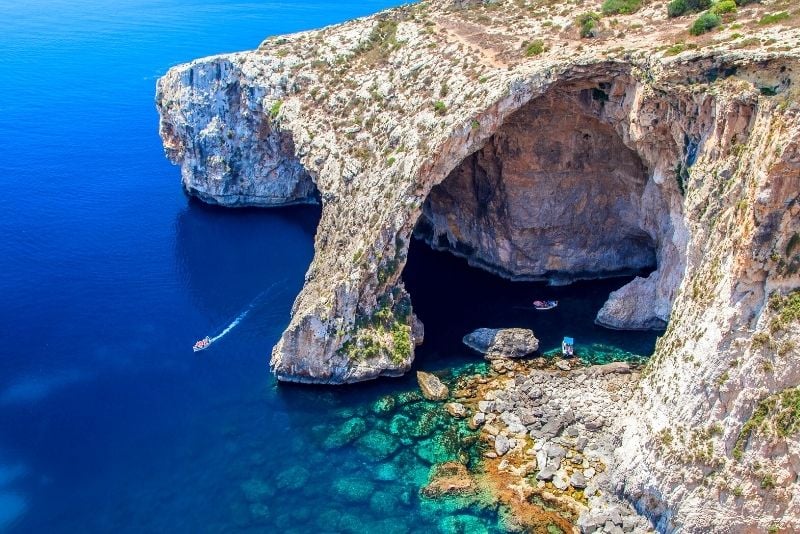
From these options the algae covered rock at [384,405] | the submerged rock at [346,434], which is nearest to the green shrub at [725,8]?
the algae covered rock at [384,405]

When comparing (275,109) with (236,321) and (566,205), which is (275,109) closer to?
(236,321)

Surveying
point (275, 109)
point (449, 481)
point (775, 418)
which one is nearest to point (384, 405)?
point (449, 481)

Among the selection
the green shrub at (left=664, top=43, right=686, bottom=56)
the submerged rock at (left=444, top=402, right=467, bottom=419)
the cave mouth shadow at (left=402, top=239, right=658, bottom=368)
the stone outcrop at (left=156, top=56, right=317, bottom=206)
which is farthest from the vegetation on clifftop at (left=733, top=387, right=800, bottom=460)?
the stone outcrop at (left=156, top=56, right=317, bottom=206)

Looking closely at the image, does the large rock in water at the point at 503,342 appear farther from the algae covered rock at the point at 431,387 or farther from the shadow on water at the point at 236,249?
the shadow on water at the point at 236,249

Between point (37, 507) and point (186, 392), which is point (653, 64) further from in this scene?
point (37, 507)

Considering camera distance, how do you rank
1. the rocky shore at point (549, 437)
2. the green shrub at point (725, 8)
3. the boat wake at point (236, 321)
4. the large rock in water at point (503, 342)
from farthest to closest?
the boat wake at point (236, 321)
the large rock in water at point (503, 342)
the green shrub at point (725, 8)
the rocky shore at point (549, 437)

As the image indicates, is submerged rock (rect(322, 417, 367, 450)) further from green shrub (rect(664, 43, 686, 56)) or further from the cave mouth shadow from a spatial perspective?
green shrub (rect(664, 43, 686, 56))
